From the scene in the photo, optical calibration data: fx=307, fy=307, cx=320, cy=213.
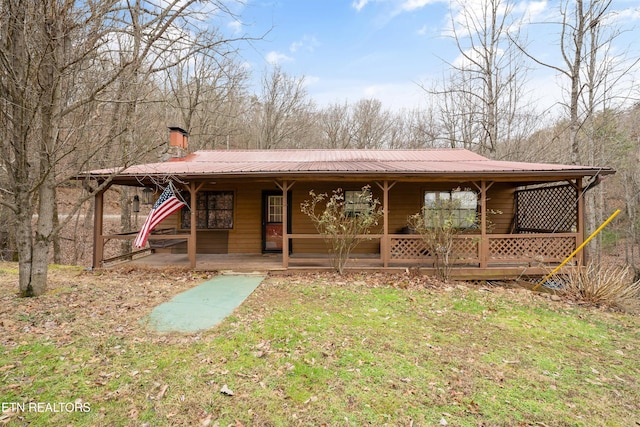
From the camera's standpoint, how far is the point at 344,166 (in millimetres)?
8617

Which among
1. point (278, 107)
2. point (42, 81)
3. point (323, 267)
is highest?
point (278, 107)

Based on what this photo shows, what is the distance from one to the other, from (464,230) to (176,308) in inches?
313

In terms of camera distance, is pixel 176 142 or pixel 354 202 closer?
pixel 354 202

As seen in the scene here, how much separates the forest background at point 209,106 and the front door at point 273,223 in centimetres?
395

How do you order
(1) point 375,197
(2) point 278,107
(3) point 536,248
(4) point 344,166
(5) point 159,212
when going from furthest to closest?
(2) point 278,107, (1) point 375,197, (4) point 344,166, (3) point 536,248, (5) point 159,212

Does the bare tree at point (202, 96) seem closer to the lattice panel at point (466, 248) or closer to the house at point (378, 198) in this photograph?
the house at point (378, 198)

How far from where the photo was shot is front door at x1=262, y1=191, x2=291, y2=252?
1020 centimetres

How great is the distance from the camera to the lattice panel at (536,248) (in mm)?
7928

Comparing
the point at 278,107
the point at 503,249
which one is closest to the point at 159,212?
the point at 503,249

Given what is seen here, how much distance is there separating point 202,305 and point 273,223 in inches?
199

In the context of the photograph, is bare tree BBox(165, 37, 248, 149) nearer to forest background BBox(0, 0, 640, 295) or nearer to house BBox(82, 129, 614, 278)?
forest background BBox(0, 0, 640, 295)

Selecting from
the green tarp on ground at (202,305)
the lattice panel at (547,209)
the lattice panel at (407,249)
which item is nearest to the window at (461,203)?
the lattice panel at (407,249)

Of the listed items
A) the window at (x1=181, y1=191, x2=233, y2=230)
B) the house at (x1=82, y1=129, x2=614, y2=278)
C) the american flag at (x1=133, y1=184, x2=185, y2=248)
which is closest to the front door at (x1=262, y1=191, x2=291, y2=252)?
the house at (x1=82, y1=129, x2=614, y2=278)

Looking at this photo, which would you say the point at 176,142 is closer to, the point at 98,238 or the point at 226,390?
the point at 98,238
